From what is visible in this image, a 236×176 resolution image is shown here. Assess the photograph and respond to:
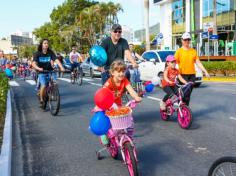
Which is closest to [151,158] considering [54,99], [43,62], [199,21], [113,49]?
[113,49]

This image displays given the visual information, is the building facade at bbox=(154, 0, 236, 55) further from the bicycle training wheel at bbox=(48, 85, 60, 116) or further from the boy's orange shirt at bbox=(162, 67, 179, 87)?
the boy's orange shirt at bbox=(162, 67, 179, 87)

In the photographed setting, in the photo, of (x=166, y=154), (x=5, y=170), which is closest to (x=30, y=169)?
(x=5, y=170)

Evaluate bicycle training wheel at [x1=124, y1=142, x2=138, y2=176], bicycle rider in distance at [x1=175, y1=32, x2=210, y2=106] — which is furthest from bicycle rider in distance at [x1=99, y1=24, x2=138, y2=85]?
bicycle training wheel at [x1=124, y1=142, x2=138, y2=176]

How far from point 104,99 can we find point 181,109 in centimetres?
357

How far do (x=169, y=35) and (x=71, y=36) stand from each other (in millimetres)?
24176

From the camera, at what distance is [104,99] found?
5.07 meters

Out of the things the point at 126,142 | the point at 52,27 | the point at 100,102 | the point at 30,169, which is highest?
the point at 52,27

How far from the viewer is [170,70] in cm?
869

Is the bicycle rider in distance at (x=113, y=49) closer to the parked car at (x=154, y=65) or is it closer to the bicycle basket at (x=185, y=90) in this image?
the bicycle basket at (x=185, y=90)

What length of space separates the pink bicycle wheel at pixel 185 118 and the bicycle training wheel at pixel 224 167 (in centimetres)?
397

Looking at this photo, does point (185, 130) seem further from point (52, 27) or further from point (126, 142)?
point (52, 27)

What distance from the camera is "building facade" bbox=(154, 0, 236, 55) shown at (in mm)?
37750

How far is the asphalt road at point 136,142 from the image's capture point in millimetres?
5711

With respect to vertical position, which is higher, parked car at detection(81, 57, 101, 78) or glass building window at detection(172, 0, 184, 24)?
glass building window at detection(172, 0, 184, 24)
